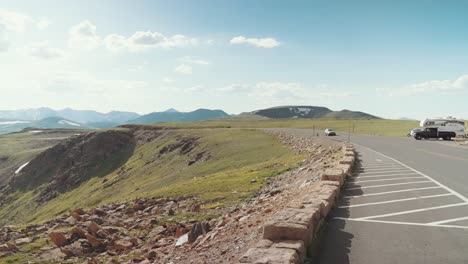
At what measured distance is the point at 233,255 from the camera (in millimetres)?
9312

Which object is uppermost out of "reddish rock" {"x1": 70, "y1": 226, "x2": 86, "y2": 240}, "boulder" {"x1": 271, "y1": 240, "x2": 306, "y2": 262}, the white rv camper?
the white rv camper

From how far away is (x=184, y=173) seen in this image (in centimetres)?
5456

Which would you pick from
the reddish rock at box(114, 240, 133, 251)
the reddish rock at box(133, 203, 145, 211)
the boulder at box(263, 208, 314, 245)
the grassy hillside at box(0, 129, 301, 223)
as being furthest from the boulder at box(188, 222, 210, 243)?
the reddish rock at box(133, 203, 145, 211)

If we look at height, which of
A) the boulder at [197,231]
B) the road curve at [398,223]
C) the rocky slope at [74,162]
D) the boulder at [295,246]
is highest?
the boulder at [295,246]

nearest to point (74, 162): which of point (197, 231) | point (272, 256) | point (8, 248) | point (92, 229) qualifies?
point (8, 248)

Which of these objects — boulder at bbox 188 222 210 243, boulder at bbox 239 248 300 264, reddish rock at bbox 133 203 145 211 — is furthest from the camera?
reddish rock at bbox 133 203 145 211

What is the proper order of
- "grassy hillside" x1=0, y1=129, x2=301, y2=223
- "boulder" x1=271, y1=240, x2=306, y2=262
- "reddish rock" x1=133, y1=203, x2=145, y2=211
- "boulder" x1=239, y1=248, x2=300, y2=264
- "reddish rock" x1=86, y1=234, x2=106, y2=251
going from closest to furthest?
1. "boulder" x1=239, y1=248, x2=300, y2=264
2. "boulder" x1=271, y1=240, x2=306, y2=262
3. "reddish rock" x1=86, y1=234, x2=106, y2=251
4. "reddish rock" x1=133, y1=203, x2=145, y2=211
5. "grassy hillside" x1=0, y1=129, x2=301, y2=223

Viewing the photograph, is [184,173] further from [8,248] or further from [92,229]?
[8,248]

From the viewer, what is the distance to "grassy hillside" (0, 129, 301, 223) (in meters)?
28.8

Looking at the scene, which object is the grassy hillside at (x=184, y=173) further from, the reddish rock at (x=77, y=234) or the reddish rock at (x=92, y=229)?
the reddish rock at (x=77, y=234)

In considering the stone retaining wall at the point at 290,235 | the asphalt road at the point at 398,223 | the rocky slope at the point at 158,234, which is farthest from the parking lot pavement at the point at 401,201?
the stone retaining wall at the point at 290,235

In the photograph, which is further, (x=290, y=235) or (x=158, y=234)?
(x=158, y=234)

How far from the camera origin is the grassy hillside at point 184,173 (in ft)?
94.6

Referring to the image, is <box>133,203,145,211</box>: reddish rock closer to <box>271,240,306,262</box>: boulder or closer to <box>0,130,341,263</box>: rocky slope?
<box>0,130,341,263</box>: rocky slope
